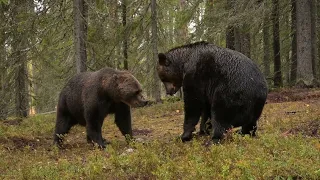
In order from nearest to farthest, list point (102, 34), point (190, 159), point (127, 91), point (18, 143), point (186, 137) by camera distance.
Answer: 1. point (190, 159)
2. point (186, 137)
3. point (127, 91)
4. point (18, 143)
5. point (102, 34)

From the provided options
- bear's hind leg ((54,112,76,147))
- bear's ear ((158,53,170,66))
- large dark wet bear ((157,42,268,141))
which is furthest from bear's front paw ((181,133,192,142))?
bear's hind leg ((54,112,76,147))

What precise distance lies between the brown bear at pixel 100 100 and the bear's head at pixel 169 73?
28.8 inches

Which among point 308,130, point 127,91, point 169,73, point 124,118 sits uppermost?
point 169,73

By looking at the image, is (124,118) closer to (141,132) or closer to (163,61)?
(163,61)

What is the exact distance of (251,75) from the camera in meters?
6.68

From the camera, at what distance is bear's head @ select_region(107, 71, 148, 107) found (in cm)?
820

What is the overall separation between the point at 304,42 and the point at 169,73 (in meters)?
9.85

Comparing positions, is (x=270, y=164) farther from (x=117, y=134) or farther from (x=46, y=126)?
(x=46, y=126)

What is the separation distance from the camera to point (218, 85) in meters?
6.77

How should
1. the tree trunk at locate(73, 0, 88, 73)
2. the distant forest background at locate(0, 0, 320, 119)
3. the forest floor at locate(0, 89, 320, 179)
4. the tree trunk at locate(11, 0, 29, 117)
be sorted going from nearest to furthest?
1. the forest floor at locate(0, 89, 320, 179)
2. the tree trunk at locate(73, 0, 88, 73)
3. the distant forest background at locate(0, 0, 320, 119)
4. the tree trunk at locate(11, 0, 29, 117)

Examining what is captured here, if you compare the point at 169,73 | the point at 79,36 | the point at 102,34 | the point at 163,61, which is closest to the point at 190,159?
the point at 169,73

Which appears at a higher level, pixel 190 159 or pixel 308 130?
pixel 308 130

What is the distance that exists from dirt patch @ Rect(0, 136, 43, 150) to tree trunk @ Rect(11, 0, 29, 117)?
4.72 metres

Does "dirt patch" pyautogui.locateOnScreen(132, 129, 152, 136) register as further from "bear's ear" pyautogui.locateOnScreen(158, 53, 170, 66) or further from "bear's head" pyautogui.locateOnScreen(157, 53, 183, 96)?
"bear's ear" pyautogui.locateOnScreen(158, 53, 170, 66)
